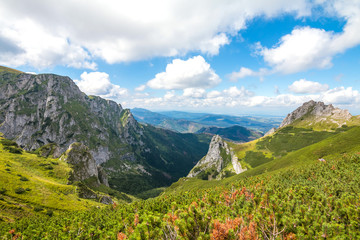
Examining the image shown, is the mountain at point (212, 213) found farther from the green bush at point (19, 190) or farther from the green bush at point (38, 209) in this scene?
the green bush at point (19, 190)

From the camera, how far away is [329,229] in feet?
54.0

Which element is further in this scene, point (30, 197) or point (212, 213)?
point (30, 197)

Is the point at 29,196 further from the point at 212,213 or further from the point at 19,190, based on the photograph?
the point at 212,213

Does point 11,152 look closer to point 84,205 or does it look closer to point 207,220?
point 84,205

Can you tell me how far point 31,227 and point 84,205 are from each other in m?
69.2

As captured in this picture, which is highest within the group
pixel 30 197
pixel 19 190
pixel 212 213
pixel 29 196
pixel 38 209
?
pixel 212 213

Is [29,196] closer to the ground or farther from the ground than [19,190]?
closer to the ground

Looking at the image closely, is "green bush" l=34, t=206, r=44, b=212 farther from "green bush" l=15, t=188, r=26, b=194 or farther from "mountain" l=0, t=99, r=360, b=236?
"green bush" l=15, t=188, r=26, b=194

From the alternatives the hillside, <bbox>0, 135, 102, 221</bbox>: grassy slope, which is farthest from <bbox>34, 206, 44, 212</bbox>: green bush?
<bbox>0, 135, 102, 221</bbox>: grassy slope

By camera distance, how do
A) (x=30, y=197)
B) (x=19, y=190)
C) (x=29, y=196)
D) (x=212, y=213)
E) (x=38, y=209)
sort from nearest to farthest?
(x=212, y=213)
(x=38, y=209)
(x=19, y=190)
(x=30, y=197)
(x=29, y=196)

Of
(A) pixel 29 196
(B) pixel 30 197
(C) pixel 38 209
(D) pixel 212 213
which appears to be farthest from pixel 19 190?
(D) pixel 212 213

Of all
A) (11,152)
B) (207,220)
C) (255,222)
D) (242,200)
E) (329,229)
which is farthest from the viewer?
(11,152)

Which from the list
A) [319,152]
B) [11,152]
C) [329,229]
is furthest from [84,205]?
[319,152]

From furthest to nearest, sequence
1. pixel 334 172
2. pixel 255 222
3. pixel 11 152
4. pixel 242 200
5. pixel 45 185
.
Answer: pixel 11 152 → pixel 45 185 → pixel 334 172 → pixel 242 200 → pixel 255 222
